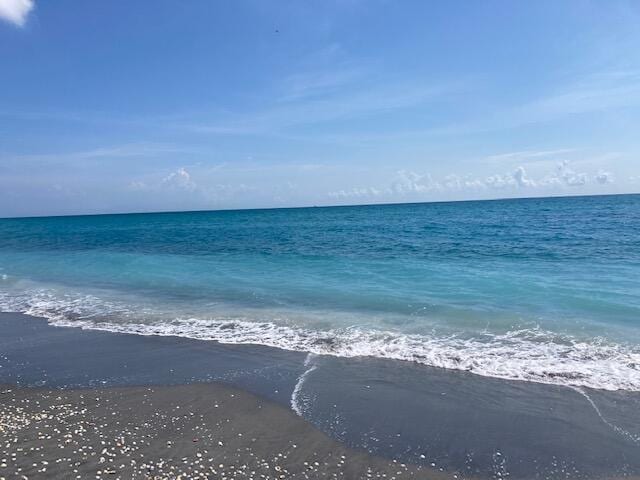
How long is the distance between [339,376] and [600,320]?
31.4 ft

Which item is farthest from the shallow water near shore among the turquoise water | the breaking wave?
the turquoise water

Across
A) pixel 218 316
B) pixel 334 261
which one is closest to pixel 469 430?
pixel 218 316

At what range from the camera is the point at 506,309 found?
50.8 ft

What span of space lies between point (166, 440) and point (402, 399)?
4744mm

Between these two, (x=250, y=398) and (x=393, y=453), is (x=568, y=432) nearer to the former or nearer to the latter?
(x=393, y=453)

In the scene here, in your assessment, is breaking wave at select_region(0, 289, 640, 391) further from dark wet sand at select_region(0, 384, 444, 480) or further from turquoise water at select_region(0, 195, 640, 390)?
dark wet sand at select_region(0, 384, 444, 480)

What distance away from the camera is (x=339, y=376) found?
33.1ft

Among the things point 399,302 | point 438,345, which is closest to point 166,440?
point 438,345

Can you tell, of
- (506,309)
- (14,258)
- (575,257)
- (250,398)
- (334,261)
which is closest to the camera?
(250,398)

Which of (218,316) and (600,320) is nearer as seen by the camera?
(600,320)

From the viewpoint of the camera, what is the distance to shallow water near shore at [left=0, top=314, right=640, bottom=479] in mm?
6789

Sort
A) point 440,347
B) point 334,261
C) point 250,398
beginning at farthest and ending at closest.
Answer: point 334,261, point 440,347, point 250,398

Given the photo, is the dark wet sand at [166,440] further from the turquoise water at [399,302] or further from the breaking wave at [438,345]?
the turquoise water at [399,302]

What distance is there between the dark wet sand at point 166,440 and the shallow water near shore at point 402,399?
0.53m
